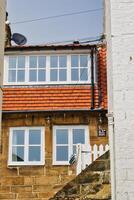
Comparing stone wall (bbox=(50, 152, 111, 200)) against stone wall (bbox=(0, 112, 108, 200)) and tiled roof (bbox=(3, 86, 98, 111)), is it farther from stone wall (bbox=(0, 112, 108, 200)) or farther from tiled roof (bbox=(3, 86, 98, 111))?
tiled roof (bbox=(3, 86, 98, 111))

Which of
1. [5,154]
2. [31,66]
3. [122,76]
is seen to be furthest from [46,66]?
[122,76]

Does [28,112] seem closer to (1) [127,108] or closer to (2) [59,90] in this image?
(2) [59,90]

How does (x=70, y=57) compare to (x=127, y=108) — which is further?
(x=70, y=57)

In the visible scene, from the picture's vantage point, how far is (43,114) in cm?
1528

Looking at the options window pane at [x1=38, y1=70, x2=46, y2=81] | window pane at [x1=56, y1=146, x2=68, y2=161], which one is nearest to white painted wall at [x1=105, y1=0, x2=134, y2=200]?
window pane at [x1=56, y1=146, x2=68, y2=161]

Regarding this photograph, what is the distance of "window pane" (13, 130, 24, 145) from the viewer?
1536cm

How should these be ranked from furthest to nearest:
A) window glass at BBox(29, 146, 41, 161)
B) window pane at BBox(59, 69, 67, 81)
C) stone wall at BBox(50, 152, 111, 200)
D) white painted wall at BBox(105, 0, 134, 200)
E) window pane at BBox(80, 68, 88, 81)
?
window pane at BBox(59, 69, 67, 81) → window pane at BBox(80, 68, 88, 81) → window glass at BBox(29, 146, 41, 161) → stone wall at BBox(50, 152, 111, 200) → white painted wall at BBox(105, 0, 134, 200)

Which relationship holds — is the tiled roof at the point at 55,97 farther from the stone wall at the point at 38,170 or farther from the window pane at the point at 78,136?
the window pane at the point at 78,136

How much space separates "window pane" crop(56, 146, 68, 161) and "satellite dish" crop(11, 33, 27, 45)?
426 cm

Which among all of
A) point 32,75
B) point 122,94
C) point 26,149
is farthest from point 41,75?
point 122,94

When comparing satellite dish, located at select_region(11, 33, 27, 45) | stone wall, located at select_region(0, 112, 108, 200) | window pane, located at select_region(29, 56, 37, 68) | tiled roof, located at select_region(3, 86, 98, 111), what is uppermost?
satellite dish, located at select_region(11, 33, 27, 45)

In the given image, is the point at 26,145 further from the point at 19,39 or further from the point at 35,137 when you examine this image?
the point at 19,39

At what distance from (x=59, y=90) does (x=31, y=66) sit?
1.25 metres

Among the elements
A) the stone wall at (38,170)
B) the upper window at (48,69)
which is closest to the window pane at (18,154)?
the stone wall at (38,170)
